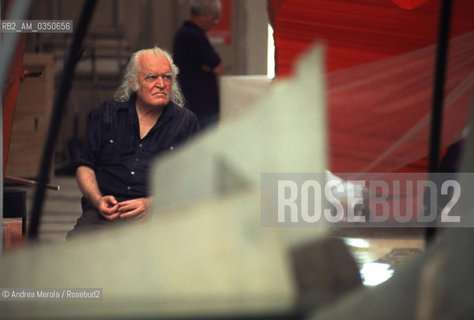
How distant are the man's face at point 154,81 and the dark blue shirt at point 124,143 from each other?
27mm

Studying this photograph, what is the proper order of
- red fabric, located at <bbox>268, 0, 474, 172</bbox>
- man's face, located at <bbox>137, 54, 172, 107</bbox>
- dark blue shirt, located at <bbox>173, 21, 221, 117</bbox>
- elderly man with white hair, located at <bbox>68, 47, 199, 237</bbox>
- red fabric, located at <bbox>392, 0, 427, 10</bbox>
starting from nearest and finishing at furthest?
red fabric, located at <bbox>268, 0, 474, 172</bbox>, red fabric, located at <bbox>392, 0, 427, 10</bbox>, elderly man with white hair, located at <bbox>68, 47, 199, 237</bbox>, man's face, located at <bbox>137, 54, 172, 107</bbox>, dark blue shirt, located at <bbox>173, 21, 221, 117</bbox>

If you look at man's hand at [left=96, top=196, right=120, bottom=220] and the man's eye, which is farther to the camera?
the man's eye

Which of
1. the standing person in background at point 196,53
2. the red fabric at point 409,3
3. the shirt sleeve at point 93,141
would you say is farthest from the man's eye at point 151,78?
the standing person in background at point 196,53

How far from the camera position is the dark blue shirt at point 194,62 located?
2.68m

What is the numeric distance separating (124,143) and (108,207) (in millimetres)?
137

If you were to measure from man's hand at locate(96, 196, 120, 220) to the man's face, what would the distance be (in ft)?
0.73

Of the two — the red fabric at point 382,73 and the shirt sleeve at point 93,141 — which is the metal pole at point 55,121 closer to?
the red fabric at point 382,73

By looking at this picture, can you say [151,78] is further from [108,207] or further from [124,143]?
[108,207]

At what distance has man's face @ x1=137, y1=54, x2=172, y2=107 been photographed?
1.51 meters

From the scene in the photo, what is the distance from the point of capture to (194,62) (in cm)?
279
